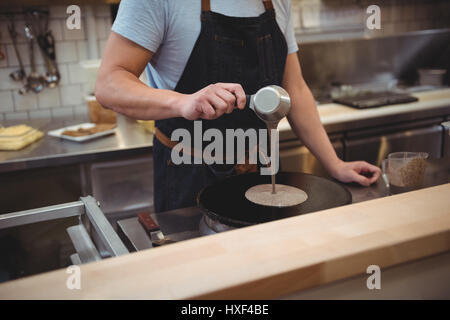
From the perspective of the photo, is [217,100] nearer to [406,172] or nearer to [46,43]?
[406,172]

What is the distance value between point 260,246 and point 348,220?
177mm

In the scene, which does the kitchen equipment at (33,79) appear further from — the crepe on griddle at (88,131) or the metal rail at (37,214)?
the metal rail at (37,214)

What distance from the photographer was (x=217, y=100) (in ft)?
3.18

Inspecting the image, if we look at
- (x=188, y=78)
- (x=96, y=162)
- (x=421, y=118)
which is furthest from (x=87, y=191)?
(x=421, y=118)

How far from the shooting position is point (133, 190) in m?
2.22

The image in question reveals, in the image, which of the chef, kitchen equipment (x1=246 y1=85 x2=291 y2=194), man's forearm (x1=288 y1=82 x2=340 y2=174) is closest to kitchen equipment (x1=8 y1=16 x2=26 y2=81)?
the chef

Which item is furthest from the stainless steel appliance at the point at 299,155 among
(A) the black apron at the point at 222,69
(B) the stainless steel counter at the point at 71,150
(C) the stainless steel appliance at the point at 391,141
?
(A) the black apron at the point at 222,69

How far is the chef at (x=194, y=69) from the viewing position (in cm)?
120

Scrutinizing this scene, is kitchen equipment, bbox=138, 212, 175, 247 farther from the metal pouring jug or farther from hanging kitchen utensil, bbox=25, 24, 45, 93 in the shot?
hanging kitchen utensil, bbox=25, 24, 45, 93

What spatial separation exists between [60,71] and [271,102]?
81.0 inches

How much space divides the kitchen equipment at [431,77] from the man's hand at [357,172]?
7.59ft

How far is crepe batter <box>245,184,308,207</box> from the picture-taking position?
1.10m

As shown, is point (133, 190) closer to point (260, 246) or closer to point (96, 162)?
point (96, 162)

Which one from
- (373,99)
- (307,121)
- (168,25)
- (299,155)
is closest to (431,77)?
(373,99)
